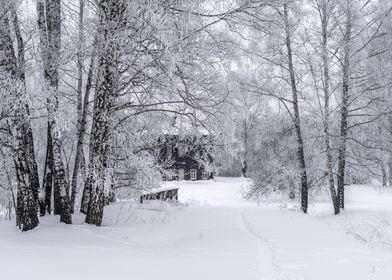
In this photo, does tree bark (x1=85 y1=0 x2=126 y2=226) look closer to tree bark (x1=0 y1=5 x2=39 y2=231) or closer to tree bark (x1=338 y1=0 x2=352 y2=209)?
tree bark (x1=0 y1=5 x2=39 y2=231)

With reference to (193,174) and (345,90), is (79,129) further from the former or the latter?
(193,174)

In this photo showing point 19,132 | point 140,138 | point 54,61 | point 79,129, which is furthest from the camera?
point 140,138

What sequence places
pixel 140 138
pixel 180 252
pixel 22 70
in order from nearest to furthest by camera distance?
pixel 180 252
pixel 22 70
pixel 140 138

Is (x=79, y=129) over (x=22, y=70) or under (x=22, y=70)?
under

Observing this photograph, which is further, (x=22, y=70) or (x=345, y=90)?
(x=345, y=90)

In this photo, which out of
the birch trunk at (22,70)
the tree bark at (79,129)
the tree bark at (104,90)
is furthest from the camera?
the birch trunk at (22,70)

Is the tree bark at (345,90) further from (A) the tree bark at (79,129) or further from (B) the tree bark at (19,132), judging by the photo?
(B) the tree bark at (19,132)

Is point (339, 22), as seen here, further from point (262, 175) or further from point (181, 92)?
point (262, 175)

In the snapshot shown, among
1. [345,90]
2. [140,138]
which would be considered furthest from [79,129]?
[345,90]

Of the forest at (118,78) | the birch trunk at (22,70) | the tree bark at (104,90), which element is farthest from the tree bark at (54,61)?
the tree bark at (104,90)

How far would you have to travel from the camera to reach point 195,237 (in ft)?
30.1

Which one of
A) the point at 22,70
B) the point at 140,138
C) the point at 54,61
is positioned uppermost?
the point at 54,61

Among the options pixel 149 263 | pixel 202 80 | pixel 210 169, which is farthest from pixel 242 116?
pixel 149 263

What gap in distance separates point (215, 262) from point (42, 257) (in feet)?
8.94
